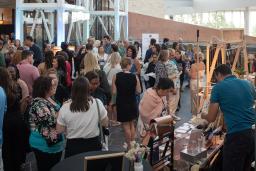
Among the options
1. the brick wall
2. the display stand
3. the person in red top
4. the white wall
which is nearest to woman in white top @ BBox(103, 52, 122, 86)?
the person in red top

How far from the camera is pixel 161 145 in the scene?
412 centimetres

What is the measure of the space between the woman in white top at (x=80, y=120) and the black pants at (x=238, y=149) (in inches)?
49.9

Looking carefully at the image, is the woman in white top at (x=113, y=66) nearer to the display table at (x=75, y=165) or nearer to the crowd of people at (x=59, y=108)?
the crowd of people at (x=59, y=108)

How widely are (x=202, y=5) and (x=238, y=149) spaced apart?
2258 centimetres

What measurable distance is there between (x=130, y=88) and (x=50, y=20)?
9214 millimetres

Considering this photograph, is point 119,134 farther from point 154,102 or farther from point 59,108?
point 59,108

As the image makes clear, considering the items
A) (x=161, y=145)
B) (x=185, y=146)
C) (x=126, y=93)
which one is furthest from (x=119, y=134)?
(x=161, y=145)

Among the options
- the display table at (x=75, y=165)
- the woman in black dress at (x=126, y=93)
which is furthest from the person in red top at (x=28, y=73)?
the display table at (x=75, y=165)

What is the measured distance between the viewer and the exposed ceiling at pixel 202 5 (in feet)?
79.6

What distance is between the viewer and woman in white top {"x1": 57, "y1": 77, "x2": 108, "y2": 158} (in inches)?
142

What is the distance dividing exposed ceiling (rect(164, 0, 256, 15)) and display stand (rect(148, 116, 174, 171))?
70.0 feet

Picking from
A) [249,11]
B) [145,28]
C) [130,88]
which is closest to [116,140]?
[130,88]

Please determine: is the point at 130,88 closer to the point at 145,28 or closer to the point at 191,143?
the point at 191,143

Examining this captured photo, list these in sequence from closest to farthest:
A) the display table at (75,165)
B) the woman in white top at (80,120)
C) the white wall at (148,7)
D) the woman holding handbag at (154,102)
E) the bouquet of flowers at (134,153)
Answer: the bouquet of flowers at (134,153), the display table at (75,165), the woman in white top at (80,120), the woman holding handbag at (154,102), the white wall at (148,7)
